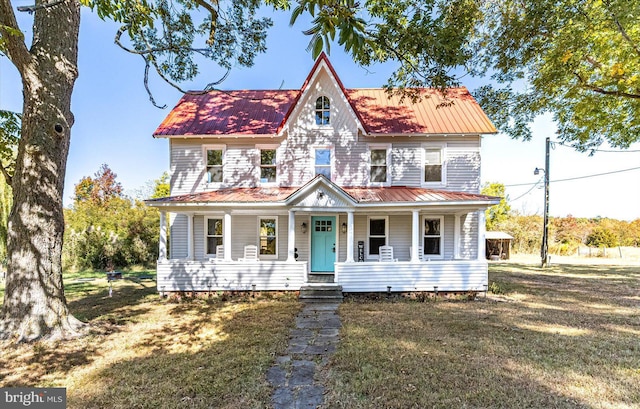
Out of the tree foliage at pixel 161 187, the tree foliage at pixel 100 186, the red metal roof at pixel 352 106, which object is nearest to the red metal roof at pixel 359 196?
the red metal roof at pixel 352 106

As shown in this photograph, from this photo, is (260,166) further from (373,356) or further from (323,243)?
(373,356)

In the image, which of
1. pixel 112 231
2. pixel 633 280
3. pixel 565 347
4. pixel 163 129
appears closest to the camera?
pixel 565 347

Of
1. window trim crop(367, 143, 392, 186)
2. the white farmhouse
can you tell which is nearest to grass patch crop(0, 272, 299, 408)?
the white farmhouse

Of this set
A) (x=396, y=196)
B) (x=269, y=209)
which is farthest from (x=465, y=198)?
(x=269, y=209)

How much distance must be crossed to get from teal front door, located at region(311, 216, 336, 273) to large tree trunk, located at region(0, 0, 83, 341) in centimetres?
738

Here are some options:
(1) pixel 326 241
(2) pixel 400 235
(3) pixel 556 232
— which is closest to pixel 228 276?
(1) pixel 326 241

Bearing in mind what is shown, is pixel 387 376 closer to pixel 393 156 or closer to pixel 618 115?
pixel 393 156

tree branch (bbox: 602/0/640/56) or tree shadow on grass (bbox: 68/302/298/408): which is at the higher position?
tree branch (bbox: 602/0/640/56)

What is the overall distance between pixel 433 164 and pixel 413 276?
4.78m

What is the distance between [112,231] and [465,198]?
59.0ft

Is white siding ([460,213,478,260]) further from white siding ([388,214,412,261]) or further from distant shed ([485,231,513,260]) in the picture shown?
distant shed ([485,231,513,260])

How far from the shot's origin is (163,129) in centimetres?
1195

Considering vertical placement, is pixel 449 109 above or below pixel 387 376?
above

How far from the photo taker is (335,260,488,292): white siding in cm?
987
